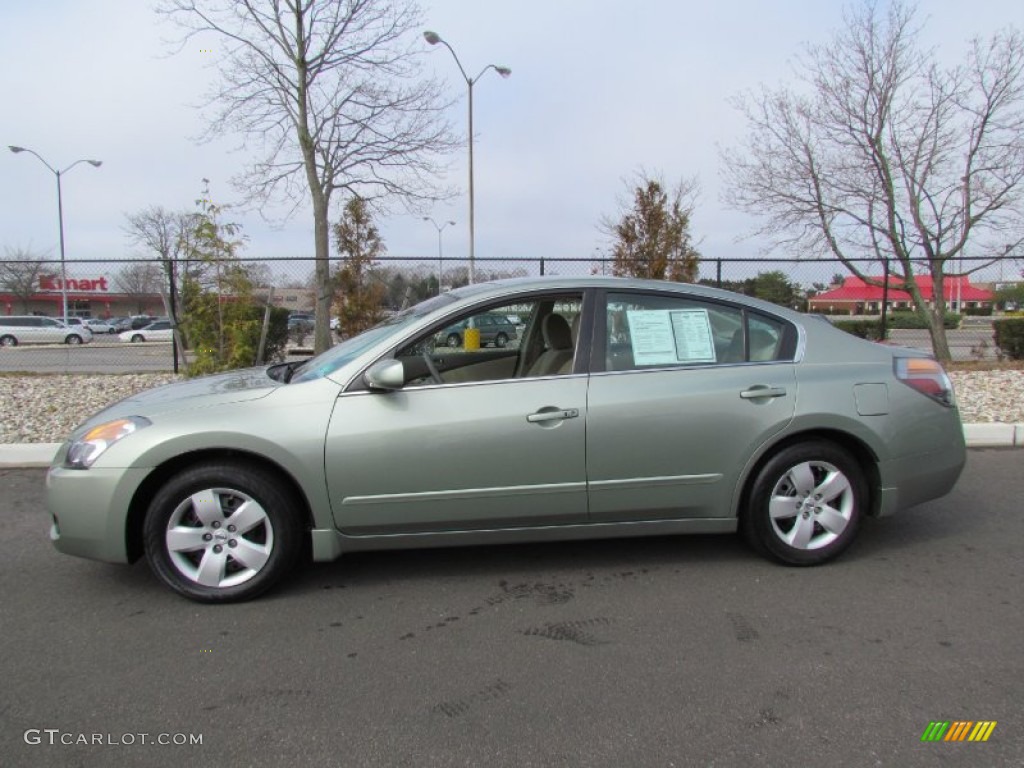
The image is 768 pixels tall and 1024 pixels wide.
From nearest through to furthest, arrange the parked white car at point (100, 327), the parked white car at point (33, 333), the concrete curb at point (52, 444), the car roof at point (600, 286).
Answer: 1. the car roof at point (600, 286)
2. the concrete curb at point (52, 444)
3. the parked white car at point (33, 333)
4. the parked white car at point (100, 327)

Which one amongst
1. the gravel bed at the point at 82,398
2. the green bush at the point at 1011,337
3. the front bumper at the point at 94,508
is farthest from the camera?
the green bush at the point at 1011,337

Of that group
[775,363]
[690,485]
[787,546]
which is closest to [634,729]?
[690,485]

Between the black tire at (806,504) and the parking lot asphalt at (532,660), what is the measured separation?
14 cm

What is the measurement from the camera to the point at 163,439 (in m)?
3.14

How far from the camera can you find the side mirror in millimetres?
3191

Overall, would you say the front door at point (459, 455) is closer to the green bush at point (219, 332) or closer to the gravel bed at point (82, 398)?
the gravel bed at point (82, 398)

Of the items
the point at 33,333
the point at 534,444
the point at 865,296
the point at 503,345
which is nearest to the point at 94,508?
the point at 534,444

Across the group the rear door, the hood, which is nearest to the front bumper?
the hood

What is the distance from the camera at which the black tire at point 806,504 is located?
358 cm

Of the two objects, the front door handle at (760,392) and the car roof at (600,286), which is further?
the car roof at (600,286)

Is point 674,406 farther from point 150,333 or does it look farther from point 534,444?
point 150,333

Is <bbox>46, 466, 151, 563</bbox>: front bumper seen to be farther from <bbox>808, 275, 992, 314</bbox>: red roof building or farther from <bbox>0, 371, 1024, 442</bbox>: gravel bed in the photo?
<bbox>808, 275, 992, 314</bbox>: red roof building

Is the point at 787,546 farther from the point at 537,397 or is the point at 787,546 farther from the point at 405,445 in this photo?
the point at 405,445


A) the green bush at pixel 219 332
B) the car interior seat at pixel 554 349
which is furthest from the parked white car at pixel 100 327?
the car interior seat at pixel 554 349
